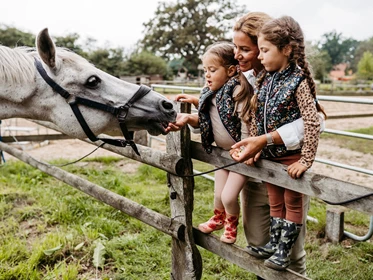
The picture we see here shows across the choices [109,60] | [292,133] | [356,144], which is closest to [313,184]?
[292,133]

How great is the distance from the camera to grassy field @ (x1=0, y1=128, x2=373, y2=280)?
2.79 metres

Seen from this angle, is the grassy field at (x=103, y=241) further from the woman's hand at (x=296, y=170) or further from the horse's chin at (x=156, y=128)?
the woman's hand at (x=296, y=170)

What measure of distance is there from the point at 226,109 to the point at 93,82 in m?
0.75

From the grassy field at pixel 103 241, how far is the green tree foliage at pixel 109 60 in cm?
2553

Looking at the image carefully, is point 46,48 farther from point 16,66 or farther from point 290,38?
point 290,38

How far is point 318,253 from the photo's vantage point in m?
3.06

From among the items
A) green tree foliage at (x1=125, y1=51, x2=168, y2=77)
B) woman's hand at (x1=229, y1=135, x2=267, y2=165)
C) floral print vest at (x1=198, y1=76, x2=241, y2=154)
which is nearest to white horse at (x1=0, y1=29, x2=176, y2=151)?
floral print vest at (x1=198, y1=76, x2=241, y2=154)

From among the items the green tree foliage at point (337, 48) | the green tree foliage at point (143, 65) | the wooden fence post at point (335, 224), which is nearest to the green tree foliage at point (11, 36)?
the green tree foliage at point (143, 65)

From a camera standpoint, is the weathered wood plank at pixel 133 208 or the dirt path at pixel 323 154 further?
the dirt path at pixel 323 154

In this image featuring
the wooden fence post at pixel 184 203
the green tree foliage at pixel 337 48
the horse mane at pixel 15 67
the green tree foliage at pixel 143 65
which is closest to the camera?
the horse mane at pixel 15 67

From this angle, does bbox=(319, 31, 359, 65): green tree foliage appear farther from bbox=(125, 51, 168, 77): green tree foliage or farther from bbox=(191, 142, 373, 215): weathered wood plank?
bbox=(191, 142, 373, 215): weathered wood plank

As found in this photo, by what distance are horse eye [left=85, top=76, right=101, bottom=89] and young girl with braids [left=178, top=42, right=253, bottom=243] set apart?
550 millimetres

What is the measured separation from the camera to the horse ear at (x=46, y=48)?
5.73ft

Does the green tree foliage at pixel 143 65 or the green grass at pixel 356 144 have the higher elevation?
the green tree foliage at pixel 143 65
